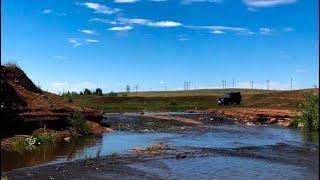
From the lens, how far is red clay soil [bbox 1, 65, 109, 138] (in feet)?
103

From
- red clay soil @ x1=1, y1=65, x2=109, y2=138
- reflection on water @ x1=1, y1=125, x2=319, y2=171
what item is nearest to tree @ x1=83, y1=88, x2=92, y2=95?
red clay soil @ x1=1, y1=65, x2=109, y2=138

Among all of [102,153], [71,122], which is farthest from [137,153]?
[71,122]

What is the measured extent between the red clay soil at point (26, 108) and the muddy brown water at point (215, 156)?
293 centimetres

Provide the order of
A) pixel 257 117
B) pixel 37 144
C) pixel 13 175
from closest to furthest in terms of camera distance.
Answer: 1. pixel 13 175
2. pixel 37 144
3. pixel 257 117

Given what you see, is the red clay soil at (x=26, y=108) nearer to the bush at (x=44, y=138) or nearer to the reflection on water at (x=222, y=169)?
the bush at (x=44, y=138)

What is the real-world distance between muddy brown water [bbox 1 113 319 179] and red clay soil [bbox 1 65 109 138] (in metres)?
2.93

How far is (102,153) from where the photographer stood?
25422 millimetres

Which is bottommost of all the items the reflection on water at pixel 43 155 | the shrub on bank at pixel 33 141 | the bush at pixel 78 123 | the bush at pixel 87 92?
the reflection on water at pixel 43 155

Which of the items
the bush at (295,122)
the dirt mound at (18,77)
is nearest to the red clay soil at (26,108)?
the dirt mound at (18,77)

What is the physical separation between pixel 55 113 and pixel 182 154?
12793 millimetres

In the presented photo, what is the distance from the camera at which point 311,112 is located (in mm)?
42688

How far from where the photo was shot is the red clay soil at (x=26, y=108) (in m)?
31.5

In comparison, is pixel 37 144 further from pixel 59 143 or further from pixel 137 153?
pixel 137 153

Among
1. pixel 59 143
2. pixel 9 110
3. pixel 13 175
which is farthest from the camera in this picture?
pixel 9 110
